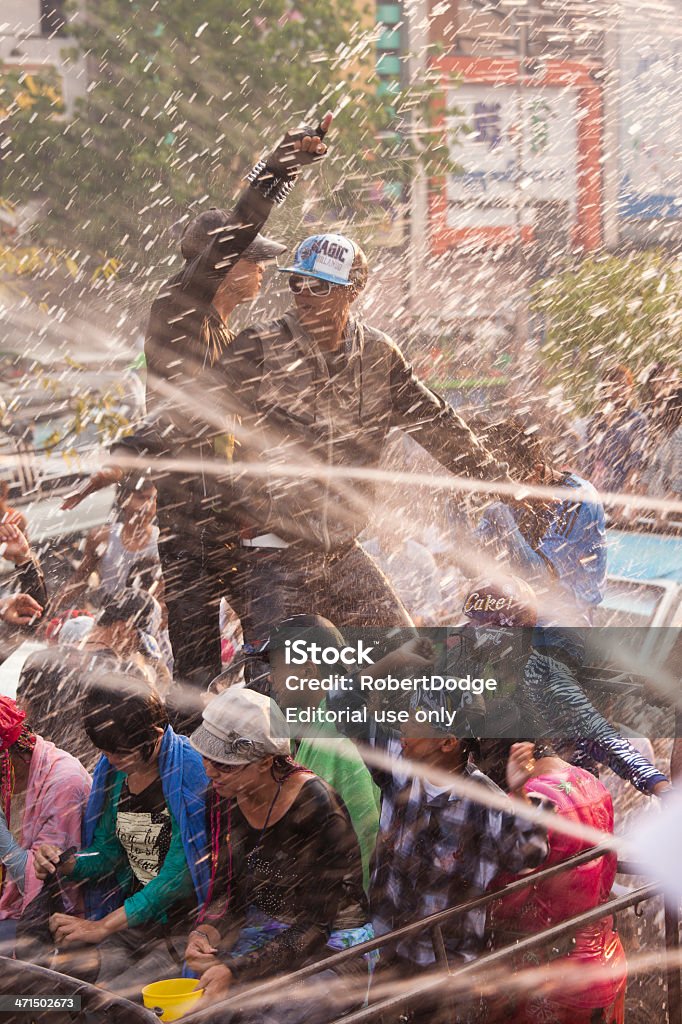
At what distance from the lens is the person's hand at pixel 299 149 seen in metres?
1.32

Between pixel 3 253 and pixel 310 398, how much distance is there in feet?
5.40

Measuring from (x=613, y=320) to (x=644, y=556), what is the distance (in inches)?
49.2

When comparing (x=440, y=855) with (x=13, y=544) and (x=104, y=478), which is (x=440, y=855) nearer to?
(x=104, y=478)

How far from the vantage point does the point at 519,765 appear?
1362mm

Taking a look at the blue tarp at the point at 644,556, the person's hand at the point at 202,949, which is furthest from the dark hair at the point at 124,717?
the blue tarp at the point at 644,556

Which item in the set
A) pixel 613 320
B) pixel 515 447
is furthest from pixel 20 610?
pixel 613 320

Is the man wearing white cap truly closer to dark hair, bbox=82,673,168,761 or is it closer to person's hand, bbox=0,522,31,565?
dark hair, bbox=82,673,168,761

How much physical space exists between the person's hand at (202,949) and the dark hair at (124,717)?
0.23m

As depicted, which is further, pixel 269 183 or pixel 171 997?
pixel 269 183

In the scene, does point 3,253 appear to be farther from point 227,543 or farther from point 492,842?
point 492,842

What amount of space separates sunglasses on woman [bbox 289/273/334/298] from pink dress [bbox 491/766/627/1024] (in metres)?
0.72

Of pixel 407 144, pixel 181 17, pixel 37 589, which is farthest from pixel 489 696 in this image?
pixel 181 17

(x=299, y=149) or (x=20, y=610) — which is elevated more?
(x=299, y=149)

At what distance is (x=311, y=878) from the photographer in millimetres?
1271
